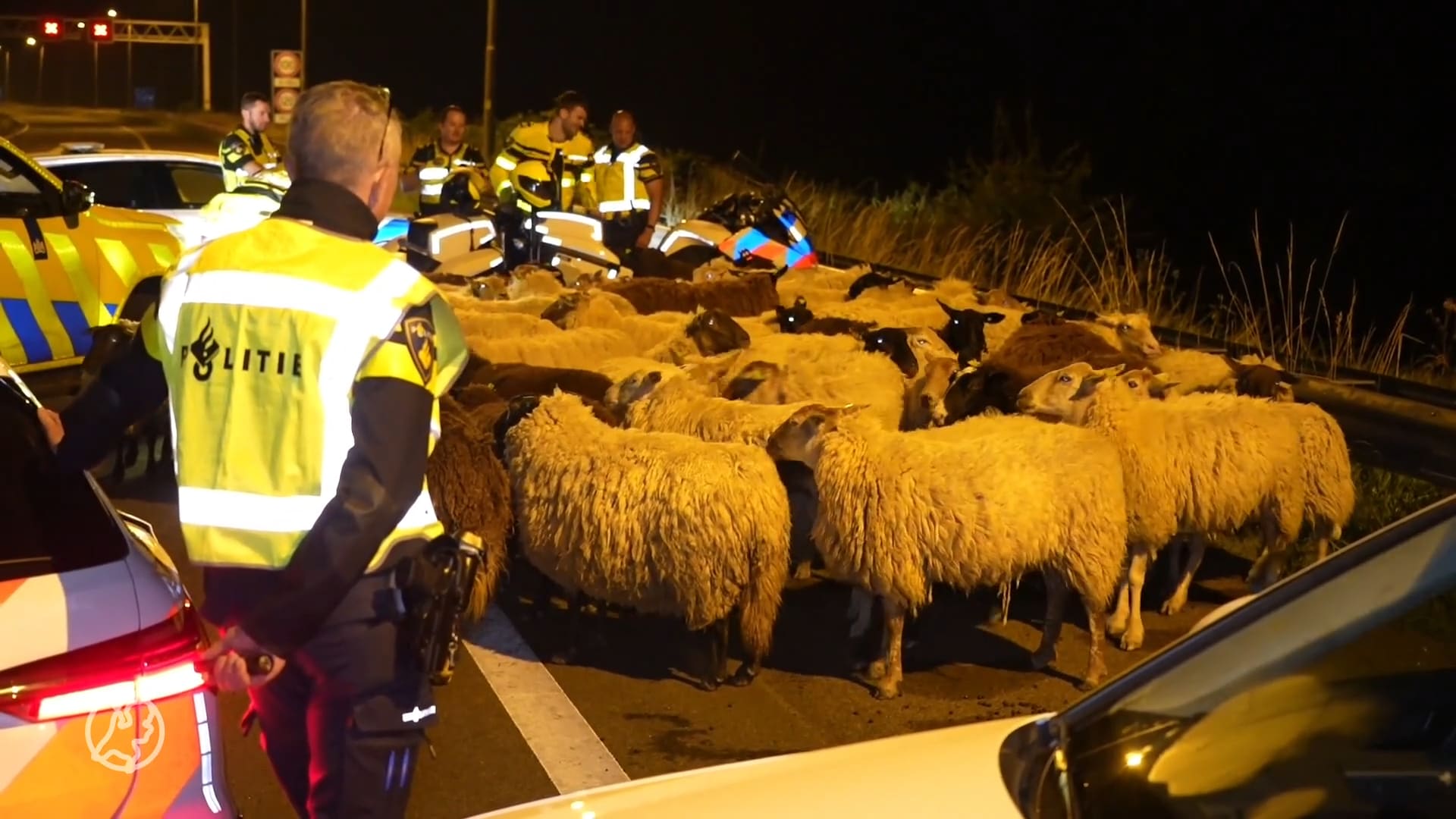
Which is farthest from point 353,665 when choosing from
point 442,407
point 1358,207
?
point 1358,207

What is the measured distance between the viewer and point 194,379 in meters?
3.20

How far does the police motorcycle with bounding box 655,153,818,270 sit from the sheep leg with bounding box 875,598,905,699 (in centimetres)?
865

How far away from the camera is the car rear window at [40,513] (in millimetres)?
3316

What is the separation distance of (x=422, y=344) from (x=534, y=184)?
13.1 m

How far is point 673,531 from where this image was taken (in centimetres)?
679

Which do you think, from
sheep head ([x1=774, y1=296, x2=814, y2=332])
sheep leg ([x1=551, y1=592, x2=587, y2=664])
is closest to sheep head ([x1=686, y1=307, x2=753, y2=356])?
sheep head ([x1=774, y1=296, x2=814, y2=332])

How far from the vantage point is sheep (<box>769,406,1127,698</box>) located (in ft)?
22.4

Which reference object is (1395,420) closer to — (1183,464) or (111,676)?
(1183,464)

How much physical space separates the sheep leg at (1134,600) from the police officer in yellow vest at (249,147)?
9.47 m

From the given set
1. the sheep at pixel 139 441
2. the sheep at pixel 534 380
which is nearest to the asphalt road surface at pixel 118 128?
the sheep at pixel 139 441

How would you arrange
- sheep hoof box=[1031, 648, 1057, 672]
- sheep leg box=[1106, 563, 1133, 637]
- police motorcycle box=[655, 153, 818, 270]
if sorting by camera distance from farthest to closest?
police motorcycle box=[655, 153, 818, 270] < sheep leg box=[1106, 563, 1133, 637] < sheep hoof box=[1031, 648, 1057, 672]

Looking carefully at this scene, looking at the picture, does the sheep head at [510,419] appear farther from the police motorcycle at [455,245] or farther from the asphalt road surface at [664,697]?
the police motorcycle at [455,245]

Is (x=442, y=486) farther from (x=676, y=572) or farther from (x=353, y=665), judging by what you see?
(x=353, y=665)

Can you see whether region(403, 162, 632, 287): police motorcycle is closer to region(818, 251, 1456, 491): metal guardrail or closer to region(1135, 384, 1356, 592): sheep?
region(818, 251, 1456, 491): metal guardrail
